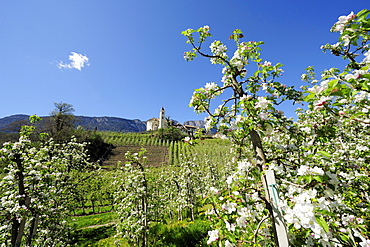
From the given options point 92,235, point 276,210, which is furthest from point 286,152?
point 92,235

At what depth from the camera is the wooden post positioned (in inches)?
66.6

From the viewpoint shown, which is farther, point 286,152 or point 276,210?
point 286,152

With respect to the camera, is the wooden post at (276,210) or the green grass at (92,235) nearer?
the wooden post at (276,210)

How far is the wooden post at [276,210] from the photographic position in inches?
66.6

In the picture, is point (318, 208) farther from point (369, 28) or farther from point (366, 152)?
point (366, 152)

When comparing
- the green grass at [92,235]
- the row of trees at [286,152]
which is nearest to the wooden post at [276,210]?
the row of trees at [286,152]

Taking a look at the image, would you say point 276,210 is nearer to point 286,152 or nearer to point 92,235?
point 286,152

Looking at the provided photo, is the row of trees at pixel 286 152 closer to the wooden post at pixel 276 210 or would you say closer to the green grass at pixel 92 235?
the wooden post at pixel 276 210

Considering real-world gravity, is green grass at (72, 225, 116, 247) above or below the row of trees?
below

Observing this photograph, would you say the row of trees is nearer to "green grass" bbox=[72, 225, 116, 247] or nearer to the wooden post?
the wooden post

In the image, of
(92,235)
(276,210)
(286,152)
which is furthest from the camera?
(92,235)

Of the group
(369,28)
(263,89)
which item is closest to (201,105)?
(263,89)

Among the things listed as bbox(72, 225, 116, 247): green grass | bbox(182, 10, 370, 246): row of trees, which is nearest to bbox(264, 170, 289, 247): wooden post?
bbox(182, 10, 370, 246): row of trees

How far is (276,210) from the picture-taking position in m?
1.77
